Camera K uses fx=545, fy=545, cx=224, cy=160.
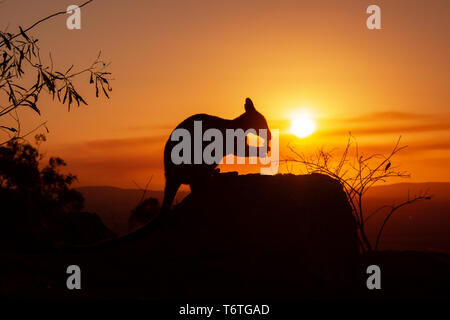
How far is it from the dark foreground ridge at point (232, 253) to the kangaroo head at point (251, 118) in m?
1.26

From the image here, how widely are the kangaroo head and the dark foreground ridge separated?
1.26 metres

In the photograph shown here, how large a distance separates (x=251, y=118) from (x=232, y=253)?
2.66m

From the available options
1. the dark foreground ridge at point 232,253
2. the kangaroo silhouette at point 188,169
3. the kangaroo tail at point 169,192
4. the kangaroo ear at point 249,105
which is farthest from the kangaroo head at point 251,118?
the kangaroo tail at point 169,192

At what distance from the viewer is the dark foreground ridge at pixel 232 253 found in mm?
6730

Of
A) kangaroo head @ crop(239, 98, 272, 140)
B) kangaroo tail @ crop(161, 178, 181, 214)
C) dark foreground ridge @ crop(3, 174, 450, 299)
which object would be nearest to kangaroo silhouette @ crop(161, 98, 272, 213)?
kangaroo tail @ crop(161, 178, 181, 214)

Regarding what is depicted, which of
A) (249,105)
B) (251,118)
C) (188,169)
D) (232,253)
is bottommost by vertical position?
(232,253)

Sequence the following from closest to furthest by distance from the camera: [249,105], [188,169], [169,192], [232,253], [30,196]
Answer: [232,253], [188,169], [169,192], [249,105], [30,196]

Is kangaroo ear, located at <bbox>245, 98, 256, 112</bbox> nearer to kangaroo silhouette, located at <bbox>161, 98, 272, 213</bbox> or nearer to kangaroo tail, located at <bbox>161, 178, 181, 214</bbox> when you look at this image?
kangaroo silhouette, located at <bbox>161, 98, 272, 213</bbox>

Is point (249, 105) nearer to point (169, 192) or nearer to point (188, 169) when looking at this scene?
point (188, 169)

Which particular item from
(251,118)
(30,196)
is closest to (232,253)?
(251,118)

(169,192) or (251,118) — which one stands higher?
(251,118)

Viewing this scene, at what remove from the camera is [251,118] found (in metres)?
8.89

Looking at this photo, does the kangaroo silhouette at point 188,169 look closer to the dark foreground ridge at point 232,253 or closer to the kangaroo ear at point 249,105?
the dark foreground ridge at point 232,253
